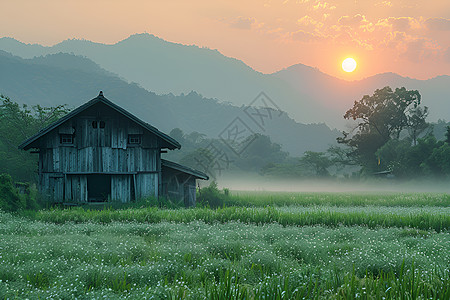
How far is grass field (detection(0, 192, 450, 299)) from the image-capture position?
6.41 metres

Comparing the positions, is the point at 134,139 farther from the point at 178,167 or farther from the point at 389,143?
the point at 389,143

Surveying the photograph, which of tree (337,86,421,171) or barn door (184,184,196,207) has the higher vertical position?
tree (337,86,421,171)

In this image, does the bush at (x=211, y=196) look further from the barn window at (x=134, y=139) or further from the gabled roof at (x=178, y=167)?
the barn window at (x=134, y=139)

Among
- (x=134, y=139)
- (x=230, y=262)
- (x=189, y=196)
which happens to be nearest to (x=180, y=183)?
(x=189, y=196)

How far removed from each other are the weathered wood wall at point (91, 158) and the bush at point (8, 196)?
5.59 metres

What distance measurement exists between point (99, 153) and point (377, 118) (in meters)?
58.4

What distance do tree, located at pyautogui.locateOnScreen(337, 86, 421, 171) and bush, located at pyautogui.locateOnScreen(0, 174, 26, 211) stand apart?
61173 millimetres

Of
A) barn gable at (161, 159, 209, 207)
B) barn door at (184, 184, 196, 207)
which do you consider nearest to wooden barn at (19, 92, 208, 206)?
barn gable at (161, 159, 209, 207)

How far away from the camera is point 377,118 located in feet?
228

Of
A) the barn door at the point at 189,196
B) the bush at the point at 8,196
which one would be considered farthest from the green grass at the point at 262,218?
the barn door at the point at 189,196

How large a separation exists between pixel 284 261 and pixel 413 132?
233 ft

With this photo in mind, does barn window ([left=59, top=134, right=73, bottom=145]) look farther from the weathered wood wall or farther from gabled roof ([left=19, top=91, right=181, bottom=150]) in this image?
gabled roof ([left=19, top=91, right=181, bottom=150])

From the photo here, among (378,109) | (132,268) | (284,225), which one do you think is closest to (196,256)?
(132,268)

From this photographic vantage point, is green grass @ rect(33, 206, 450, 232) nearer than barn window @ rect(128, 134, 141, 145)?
Yes
